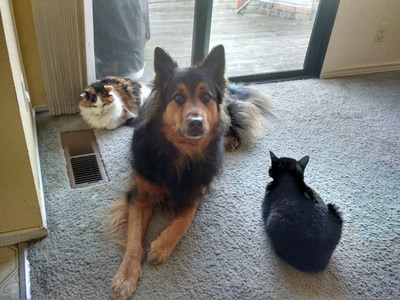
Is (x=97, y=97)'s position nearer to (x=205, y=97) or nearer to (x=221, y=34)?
(x=205, y=97)

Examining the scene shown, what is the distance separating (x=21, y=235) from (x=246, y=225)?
1.04 metres

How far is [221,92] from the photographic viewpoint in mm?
1760

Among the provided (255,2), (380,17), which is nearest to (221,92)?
(255,2)

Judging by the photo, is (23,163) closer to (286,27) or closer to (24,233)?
(24,233)

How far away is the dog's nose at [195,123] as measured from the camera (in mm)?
1586

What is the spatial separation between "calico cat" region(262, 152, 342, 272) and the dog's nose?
Answer: 1.54 ft

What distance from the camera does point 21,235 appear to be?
161cm

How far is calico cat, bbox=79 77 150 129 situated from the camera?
7.54 feet

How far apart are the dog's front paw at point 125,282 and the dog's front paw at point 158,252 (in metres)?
0.08

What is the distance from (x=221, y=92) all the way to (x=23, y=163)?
36.5 inches

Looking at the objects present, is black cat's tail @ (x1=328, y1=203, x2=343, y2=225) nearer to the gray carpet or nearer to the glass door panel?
the gray carpet

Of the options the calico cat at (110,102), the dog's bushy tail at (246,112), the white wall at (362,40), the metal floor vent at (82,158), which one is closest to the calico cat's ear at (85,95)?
the calico cat at (110,102)

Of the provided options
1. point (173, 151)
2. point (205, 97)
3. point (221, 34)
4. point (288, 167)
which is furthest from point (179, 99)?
point (221, 34)

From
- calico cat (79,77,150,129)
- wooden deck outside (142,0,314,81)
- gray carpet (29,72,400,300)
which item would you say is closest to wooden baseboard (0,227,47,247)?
gray carpet (29,72,400,300)
